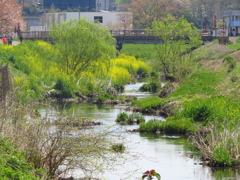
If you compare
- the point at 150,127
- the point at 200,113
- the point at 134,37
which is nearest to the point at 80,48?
the point at 150,127

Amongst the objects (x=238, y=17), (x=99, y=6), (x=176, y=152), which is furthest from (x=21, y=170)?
(x=99, y=6)

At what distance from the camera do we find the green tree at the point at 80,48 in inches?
2183

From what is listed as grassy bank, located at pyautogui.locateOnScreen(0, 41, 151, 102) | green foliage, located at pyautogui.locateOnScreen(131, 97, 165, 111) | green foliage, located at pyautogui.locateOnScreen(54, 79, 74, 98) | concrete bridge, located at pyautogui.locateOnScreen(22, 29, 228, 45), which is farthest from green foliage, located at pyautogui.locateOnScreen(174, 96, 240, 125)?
concrete bridge, located at pyautogui.locateOnScreen(22, 29, 228, 45)

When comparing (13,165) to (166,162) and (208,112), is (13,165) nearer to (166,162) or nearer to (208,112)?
(166,162)

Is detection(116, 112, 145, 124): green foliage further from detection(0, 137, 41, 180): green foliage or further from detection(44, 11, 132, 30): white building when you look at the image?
detection(44, 11, 132, 30): white building

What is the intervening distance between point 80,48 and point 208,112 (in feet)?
80.3

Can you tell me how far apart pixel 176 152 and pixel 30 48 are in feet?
147

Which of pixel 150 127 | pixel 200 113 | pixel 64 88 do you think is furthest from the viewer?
pixel 64 88

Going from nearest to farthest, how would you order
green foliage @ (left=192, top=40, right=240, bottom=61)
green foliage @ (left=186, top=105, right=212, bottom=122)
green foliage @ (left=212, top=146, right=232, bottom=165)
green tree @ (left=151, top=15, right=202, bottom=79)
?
green foliage @ (left=212, top=146, right=232, bottom=165) < green foliage @ (left=186, top=105, right=212, bottom=122) < green tree @ (left=151, top=15, right=202, bottom=79) < green foliage @ (left=192, top=40, right=240, bottom=61)

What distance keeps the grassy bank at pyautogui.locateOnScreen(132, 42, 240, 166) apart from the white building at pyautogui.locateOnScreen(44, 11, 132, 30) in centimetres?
7150

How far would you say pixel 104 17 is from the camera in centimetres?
13200

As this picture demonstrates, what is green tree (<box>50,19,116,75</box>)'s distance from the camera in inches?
2183

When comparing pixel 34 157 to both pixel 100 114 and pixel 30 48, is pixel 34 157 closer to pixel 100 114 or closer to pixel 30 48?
pixel 100 114

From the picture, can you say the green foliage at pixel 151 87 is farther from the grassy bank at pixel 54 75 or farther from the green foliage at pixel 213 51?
the green foliage at pixel 213 51
